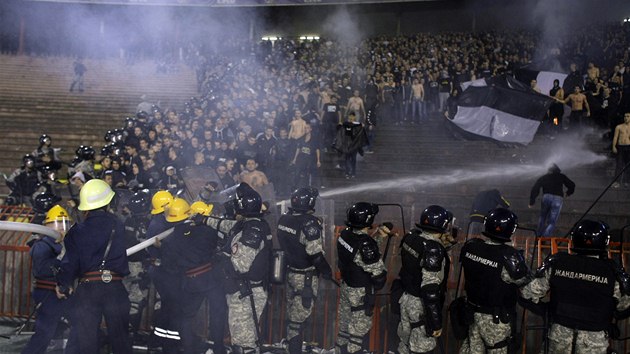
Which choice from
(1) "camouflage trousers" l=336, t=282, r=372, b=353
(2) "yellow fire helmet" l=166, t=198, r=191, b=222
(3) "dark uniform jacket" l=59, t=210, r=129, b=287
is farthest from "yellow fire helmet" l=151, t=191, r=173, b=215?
(1) "camouflage trousers" l=336, t=282, r=372, b=353

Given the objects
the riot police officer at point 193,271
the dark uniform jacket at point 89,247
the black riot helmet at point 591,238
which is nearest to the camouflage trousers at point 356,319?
the riot police officer at point 193,271

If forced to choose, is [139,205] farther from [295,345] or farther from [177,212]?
[295,345]

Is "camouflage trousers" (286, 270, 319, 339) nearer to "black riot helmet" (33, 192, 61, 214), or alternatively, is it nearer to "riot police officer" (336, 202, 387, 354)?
"riot police officer" (336, 202, 387, 354)

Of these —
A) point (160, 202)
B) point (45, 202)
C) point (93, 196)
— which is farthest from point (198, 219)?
point (45, 202)

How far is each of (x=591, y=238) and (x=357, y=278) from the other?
2.00m

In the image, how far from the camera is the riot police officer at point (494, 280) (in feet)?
14.7

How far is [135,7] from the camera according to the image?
83.0 feet

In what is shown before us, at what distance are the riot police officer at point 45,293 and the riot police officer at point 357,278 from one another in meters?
2.55

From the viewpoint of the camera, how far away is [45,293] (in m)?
5.20

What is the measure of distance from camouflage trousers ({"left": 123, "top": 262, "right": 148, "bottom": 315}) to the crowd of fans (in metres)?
2.22

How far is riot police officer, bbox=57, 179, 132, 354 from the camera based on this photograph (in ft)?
15.7

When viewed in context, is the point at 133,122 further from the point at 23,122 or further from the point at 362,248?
the point at 362,248

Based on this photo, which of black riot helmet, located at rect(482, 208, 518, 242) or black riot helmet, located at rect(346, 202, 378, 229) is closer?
black riot helmet, located at rect(482, 208, 518, 242)

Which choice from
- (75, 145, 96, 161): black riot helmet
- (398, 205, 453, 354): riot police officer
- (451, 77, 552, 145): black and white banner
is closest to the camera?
(398, 205, 453, 354): riot police officer
